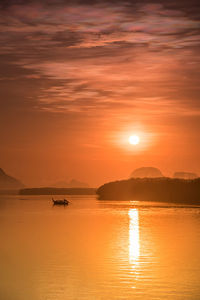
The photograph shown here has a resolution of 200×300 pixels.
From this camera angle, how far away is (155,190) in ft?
436

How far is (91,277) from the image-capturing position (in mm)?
25891

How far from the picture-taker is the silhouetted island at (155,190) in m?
120

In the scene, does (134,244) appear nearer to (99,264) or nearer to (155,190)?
(99,264)

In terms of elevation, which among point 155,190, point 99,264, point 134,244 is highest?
point 155,190

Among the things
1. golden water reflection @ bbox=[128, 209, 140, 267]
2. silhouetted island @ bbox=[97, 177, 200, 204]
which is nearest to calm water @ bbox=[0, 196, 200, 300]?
golden water reflection @ bbox=[128, 209, 140, 267]

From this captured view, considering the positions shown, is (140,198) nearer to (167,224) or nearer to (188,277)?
(167,224)

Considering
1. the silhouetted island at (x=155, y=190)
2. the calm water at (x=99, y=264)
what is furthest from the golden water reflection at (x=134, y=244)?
the silhouetted island at (x=155, y=190)

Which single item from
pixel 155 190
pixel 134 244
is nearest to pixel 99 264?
pixel 134 244

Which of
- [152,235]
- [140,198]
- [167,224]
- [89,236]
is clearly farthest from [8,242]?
[140,198]

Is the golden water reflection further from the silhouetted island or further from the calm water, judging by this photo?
the silhouetted island

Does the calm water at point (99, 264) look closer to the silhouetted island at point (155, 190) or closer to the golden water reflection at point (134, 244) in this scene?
the golden water reflection at point (134, 244)

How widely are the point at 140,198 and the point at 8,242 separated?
101539mm

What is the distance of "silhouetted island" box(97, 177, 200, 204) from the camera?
120 m

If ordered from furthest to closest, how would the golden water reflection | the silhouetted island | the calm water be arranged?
1. the silhouetted island
2. the golden water reflection
3. the calm water
